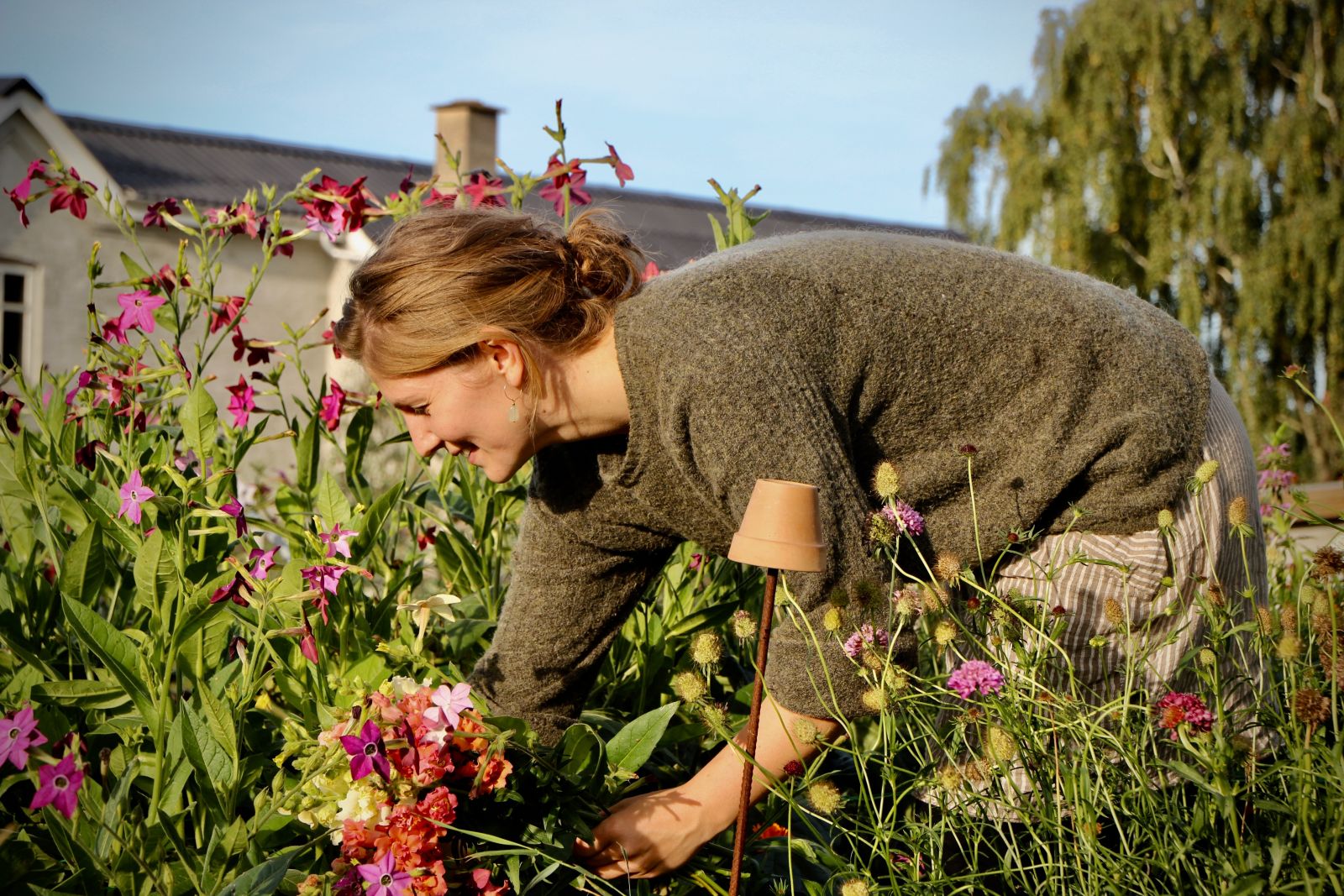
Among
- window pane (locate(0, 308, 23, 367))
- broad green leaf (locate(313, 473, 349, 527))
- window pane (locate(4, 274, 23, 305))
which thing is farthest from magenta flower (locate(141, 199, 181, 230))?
window pane (locate(4, 274, 23, 305))

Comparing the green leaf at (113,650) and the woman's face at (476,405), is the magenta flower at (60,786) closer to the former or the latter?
the green leaf at (113,650)

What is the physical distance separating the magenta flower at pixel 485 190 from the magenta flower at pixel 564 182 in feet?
0.26

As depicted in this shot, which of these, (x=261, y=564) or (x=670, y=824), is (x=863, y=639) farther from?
(x=261, y=564)

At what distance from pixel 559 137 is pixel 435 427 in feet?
2.36

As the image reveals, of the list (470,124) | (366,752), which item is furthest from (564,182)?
(470,124)

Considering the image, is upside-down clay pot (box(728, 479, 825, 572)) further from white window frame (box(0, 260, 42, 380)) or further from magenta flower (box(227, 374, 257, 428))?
white window frame (box(0, 260, 42, 380))

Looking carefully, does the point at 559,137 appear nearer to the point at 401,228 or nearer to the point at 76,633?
the point at 401,228

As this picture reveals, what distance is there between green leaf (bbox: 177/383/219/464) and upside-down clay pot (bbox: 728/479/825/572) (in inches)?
33.8

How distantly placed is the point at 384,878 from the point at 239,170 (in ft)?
47.5

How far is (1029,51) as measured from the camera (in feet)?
45.6

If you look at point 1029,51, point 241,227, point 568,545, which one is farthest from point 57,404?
point 1029,51

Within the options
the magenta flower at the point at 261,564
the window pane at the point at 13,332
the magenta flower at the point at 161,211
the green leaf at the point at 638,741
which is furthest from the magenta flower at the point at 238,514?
the window pane at the point at 13,332

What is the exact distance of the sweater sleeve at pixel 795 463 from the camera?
1247mm

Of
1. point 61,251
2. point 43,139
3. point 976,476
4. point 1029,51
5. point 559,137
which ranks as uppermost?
point 1029,51
